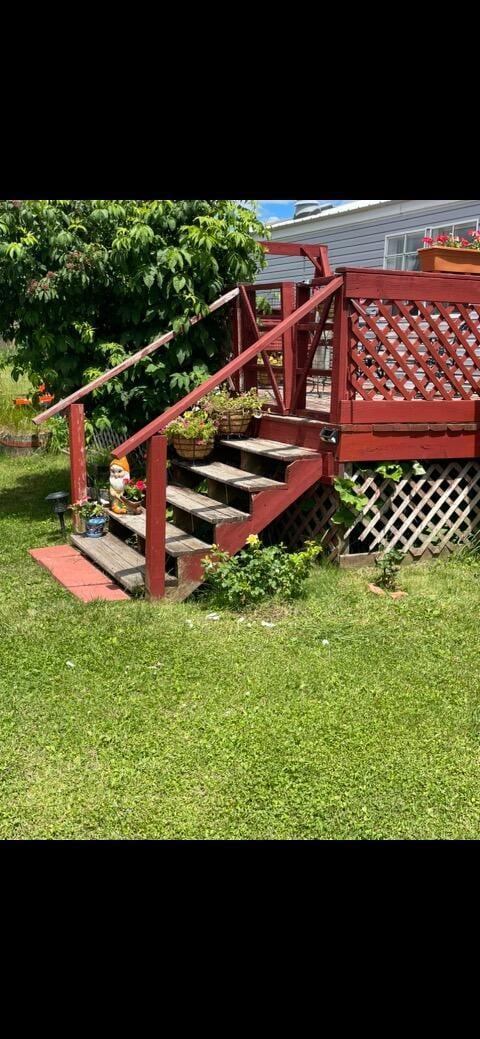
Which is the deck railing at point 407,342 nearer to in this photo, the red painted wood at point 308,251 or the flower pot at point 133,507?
the red painted wood at point 308,251

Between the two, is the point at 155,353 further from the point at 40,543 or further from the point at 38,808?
the point at 38,808

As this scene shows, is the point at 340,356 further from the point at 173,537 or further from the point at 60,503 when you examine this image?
the point at 60,503

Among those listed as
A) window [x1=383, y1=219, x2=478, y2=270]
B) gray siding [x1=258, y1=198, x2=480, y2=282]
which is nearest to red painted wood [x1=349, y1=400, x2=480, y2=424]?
gray siding [x1=258, y1=198, x2=480, y2=282]

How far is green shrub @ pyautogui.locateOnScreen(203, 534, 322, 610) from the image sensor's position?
4.97 meters

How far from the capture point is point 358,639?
4512mm

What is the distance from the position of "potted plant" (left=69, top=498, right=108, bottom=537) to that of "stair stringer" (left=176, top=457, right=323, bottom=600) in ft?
4.92

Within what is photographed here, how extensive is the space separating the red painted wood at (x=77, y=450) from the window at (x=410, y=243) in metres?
5.69

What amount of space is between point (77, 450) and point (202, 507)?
152 cm

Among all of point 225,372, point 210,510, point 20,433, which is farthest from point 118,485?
point 20,433

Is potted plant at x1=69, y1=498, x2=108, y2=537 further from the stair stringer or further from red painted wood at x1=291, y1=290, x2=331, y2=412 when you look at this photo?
red painted wood at x1=291, y1=290, x2=331, y2=412

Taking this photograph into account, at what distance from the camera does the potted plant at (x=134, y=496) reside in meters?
6.40

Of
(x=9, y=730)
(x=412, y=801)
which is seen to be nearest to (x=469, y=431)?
(x=412, y=801)

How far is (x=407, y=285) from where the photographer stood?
570 cm

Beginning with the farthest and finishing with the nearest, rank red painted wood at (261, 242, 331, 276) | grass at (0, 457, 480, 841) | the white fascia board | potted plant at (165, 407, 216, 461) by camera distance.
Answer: the white fascia board < red painted wood at (261, 242, 331, 276) < potted plant at (165, 407, 216, 461) < grass at (0, 457, 480, 841)
